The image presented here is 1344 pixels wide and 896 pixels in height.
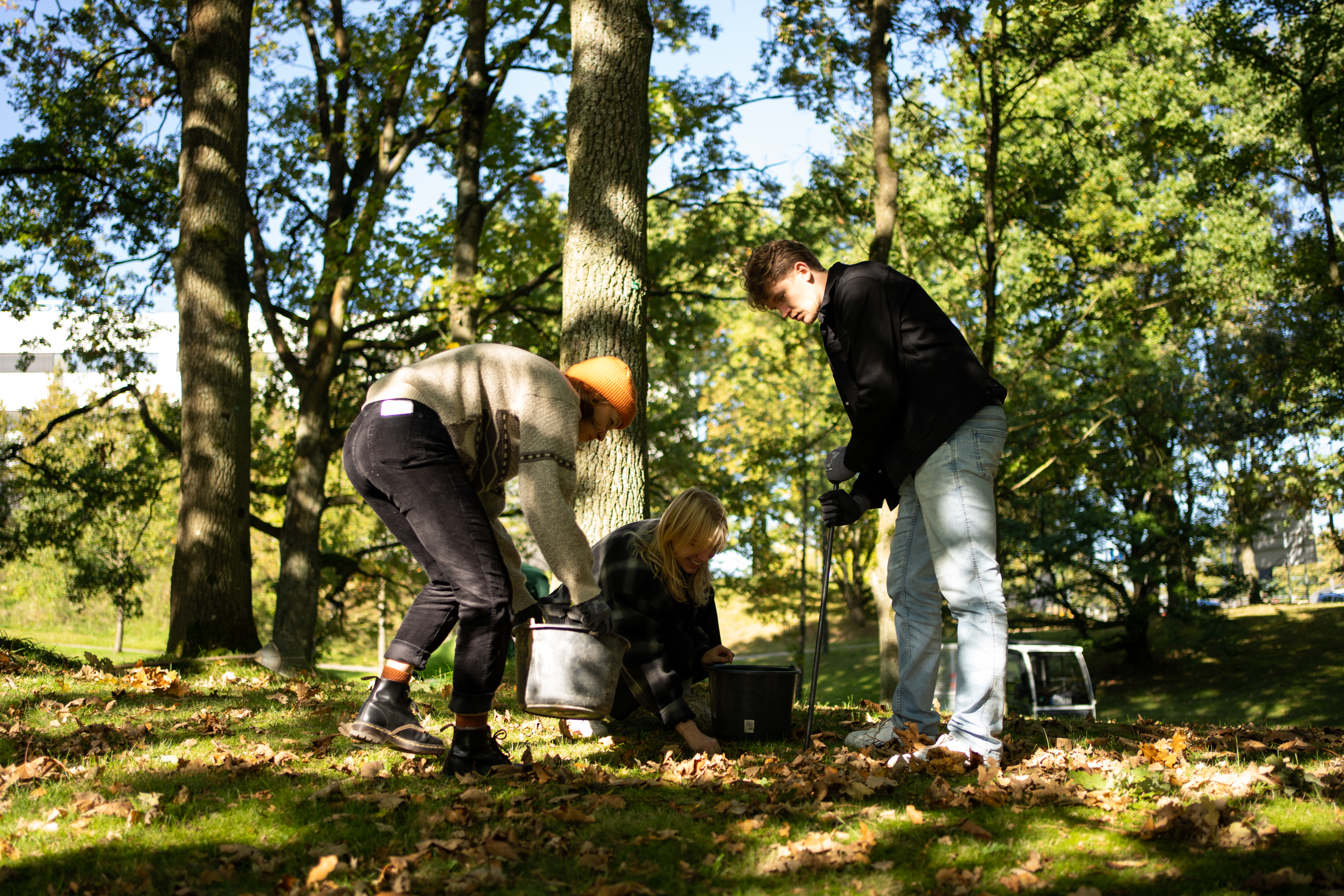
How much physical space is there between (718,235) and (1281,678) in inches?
527

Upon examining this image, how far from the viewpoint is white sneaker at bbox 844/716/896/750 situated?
4129 mm

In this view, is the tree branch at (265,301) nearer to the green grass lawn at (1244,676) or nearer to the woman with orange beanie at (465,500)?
the woman with orange beanie at (465,500)

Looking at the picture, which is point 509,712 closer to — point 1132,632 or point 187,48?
point 187,48

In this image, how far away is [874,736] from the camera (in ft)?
13.7

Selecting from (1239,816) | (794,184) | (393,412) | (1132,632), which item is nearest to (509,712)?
(393,412)

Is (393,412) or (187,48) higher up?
(187,48)

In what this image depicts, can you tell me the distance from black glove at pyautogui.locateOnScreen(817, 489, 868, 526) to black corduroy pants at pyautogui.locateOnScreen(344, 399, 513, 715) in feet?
4.79

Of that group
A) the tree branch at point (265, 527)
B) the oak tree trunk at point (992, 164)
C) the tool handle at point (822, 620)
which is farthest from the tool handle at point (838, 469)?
the tree branch at point (265, 527)

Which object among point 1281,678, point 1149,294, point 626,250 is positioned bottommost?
point 1281,678

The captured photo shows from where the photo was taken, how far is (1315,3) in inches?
516

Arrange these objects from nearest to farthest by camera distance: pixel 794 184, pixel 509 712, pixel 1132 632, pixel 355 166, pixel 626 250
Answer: pixel 509 712 → pixel 626 250 → pixel 355 166 → pixel 794 184 → pixel 1132 632

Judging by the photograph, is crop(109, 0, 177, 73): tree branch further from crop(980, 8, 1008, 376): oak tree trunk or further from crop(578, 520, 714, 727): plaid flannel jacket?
crop(578, 520, 714, 727): plaid flannel jacket

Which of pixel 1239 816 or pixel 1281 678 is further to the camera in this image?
pixel 1281 678

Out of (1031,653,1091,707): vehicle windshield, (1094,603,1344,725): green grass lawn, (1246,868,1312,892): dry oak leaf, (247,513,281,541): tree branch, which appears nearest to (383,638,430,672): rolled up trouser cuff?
(1246,868,1312,892): dry oak leaf
